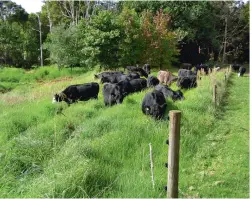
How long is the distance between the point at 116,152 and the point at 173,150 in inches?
79.8

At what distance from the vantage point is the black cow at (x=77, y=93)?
887 cm

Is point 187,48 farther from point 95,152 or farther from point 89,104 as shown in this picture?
point 95,152

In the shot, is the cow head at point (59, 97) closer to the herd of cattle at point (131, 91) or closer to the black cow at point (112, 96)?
the herd of cattle at point (131, 91)

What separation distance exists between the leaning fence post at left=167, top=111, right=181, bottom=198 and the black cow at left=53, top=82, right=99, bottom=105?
19.6 feet

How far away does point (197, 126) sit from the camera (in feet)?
21.7

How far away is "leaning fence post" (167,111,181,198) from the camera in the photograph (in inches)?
130

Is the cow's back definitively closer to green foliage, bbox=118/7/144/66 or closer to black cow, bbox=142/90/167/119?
black cow, bbox=142/90/167/119

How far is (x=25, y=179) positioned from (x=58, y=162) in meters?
0.50

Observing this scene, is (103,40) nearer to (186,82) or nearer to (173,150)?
(186,82)

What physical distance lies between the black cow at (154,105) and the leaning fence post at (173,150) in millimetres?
3596

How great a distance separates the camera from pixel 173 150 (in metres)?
3.35

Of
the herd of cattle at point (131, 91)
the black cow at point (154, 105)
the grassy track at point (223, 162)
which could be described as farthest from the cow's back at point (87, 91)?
the grassy track at point (223, 162)

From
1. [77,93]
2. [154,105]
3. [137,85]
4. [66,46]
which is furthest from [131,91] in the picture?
[66,46]

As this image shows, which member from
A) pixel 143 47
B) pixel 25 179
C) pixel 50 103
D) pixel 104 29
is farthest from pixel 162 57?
pixel 25 179
